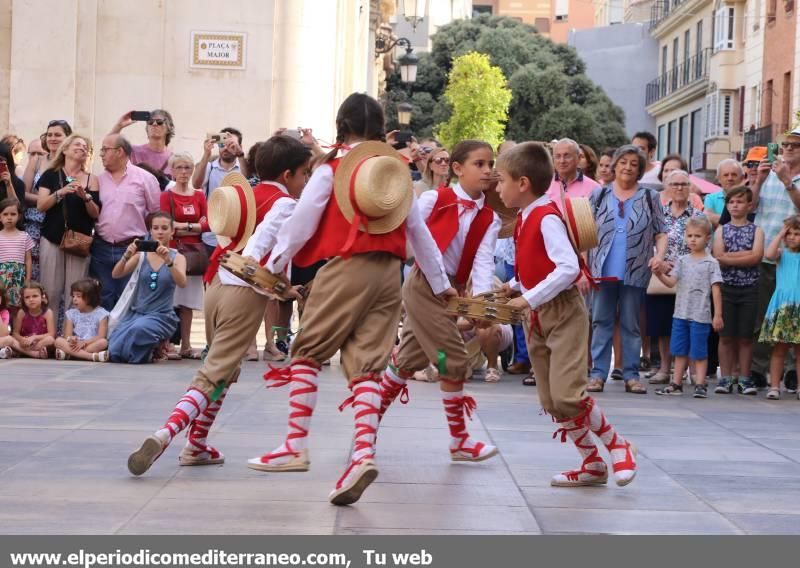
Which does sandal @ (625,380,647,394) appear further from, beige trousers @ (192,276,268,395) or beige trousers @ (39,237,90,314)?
beige trousers @ (192,276,268,395)

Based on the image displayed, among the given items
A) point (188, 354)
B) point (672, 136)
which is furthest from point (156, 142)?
point (672, 136)

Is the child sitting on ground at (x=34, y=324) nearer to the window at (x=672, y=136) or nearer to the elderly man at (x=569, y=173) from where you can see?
the elderly man at (x=569, y=173)

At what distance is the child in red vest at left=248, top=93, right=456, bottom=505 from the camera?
7051 millimetres

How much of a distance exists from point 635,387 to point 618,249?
3.88ft

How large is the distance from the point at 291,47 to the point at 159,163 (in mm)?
4688

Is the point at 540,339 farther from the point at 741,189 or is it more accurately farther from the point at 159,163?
A: the point at 159,163

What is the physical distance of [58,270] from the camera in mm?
14211

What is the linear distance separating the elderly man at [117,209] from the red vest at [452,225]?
242 inches

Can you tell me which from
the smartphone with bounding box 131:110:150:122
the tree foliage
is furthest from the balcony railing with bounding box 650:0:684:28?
the smartphone with bounding box 131:110:150:122

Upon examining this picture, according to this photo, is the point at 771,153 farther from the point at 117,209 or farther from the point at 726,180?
the point at 117,209

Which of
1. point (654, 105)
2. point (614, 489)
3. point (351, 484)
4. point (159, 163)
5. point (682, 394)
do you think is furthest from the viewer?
point (654, 105)

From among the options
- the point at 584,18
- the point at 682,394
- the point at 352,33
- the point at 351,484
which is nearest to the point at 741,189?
the point at 682,394

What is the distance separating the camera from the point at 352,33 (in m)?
29.3

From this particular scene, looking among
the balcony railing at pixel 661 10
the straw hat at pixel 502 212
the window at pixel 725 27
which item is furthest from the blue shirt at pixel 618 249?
the balcony railing at pixel 661 10
